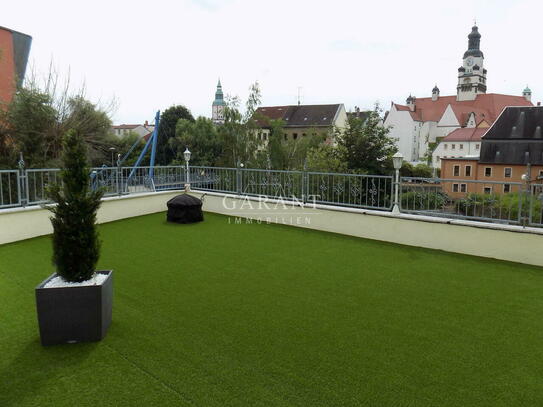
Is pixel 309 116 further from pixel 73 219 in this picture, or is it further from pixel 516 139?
pixel 73 219

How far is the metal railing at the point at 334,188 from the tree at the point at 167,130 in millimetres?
22990

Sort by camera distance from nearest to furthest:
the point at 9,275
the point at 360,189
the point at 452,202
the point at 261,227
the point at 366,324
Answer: the point at 366,324 < the point at 9,275 < the point at 452,202 < the point at 360,189 < the point at 261,227

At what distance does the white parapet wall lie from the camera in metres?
5.36

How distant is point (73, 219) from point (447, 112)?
2835 inches

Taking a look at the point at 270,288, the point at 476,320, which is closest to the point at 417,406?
the point at 476,320

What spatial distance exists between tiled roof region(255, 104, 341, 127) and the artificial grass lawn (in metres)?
41.8

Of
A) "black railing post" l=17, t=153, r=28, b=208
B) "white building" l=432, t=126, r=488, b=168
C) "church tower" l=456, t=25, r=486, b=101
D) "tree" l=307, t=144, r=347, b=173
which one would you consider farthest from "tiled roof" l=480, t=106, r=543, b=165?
"church tower" l=456, t=25, r=486, b=101

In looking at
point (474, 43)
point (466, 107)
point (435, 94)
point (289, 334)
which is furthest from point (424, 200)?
point (474, 43)

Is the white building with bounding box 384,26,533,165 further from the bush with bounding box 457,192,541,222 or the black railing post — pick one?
the black railing post

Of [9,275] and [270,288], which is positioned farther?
[9,275]

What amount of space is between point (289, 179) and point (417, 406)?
5832 millimetres

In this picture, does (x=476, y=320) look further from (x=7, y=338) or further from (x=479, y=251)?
(x=7, y=338)

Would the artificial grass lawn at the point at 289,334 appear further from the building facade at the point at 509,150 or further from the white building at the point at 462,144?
the white building at the point at 462,144

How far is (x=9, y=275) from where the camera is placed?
470cm
